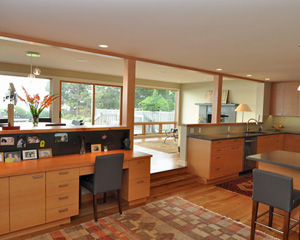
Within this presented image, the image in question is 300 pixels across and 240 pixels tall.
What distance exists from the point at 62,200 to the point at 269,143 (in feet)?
17.7

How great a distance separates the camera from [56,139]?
3510 mm

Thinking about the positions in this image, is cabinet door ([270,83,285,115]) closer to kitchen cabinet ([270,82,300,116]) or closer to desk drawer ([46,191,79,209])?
kitchen cabinet ([270,82,300,116])

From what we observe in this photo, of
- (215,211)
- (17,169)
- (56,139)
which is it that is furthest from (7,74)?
(215,211)

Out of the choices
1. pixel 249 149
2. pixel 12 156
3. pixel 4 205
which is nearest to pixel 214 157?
pixel 249 149

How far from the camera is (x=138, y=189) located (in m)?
3.70

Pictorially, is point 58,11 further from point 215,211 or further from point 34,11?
point 215,211

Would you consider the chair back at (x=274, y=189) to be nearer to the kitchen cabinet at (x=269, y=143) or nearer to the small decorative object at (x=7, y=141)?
the small decorative object at (x=7, y=141)

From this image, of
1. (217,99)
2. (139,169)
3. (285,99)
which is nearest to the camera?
(139,169)

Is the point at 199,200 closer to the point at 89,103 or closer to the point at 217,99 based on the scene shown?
the point at 217,99

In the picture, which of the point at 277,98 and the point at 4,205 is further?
the point at 277,98

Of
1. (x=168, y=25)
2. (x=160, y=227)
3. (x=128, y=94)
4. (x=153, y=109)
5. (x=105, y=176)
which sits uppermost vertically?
(x=168, y=25)

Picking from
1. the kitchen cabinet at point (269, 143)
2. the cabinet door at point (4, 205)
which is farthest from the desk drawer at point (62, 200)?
the kitchen cabinet at point (269, 143)

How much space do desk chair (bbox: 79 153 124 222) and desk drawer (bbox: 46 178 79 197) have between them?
0.20 metres

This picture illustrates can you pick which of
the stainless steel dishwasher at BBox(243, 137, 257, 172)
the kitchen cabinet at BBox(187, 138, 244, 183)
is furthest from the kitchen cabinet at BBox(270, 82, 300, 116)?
the kitchen cabinet at BBox(187, 138, 244, 183)
